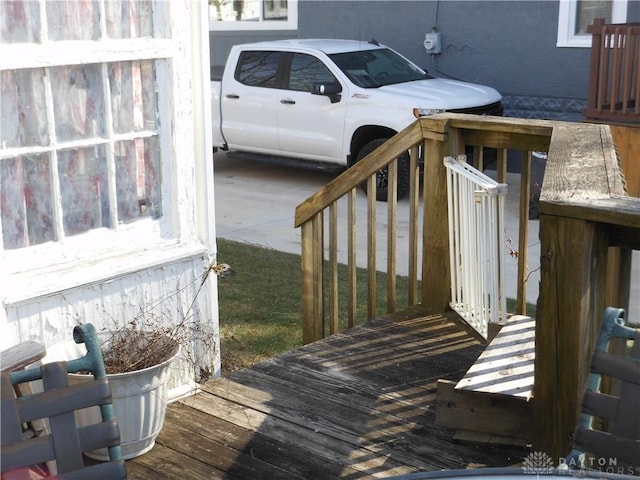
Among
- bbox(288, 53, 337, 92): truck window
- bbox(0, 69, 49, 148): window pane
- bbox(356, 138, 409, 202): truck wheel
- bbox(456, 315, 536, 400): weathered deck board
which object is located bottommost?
bbox(356, 138, 409, 202): truck wheel

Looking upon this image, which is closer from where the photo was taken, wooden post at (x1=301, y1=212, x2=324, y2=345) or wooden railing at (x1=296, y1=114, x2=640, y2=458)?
wooden railing at (x1=296, y1=114, x2=640, y2=458)

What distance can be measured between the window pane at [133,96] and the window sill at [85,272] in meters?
0.59

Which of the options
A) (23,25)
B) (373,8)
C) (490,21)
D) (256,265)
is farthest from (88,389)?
(373,8)

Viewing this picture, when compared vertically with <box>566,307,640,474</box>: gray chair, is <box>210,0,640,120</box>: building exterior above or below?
above

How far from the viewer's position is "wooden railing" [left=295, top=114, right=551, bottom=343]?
16.0 feet

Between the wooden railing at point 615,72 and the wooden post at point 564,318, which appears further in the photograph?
the wooden railing at point 615,72

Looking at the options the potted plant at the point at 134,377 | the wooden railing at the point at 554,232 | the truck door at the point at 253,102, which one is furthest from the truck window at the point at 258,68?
the potted plant at the point at 134,377

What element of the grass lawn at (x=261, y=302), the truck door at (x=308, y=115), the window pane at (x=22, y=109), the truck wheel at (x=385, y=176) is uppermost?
the window pane at (x=22, y=109)

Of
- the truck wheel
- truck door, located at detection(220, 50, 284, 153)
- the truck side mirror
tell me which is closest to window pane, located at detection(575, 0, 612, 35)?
the truck wheel

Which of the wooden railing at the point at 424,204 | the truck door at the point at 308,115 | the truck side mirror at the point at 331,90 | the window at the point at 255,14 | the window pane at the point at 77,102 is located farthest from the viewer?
the window at the point at 255,14

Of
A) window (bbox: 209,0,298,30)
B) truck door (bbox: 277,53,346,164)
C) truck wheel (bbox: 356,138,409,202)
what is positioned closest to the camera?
truck wheel (bbox: 356,138,409,202)

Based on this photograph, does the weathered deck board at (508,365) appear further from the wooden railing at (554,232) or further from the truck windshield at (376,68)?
the truck windshield at (376,68)

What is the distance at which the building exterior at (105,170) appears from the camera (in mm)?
3830

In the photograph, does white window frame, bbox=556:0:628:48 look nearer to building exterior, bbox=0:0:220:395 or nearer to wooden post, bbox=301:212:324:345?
wooden post, bbox=301:212:324:345
